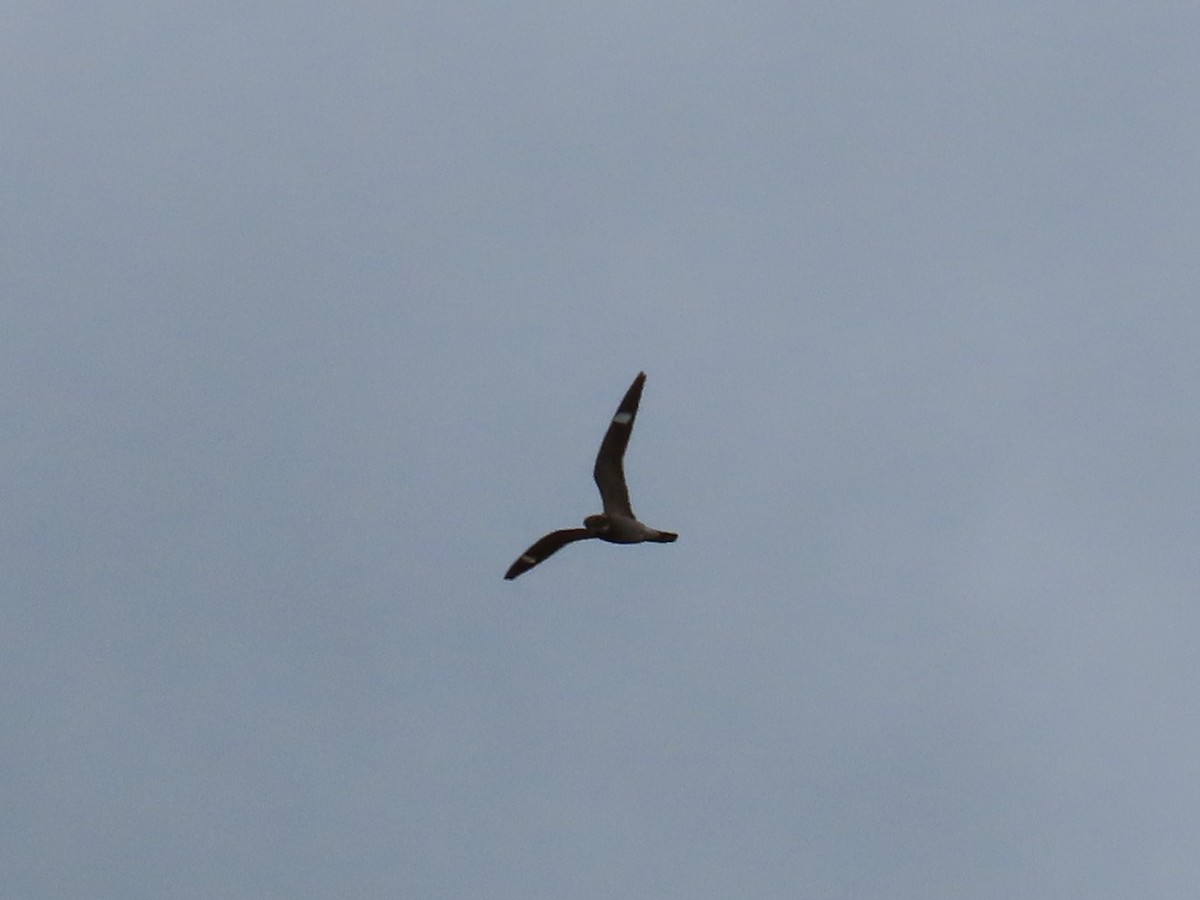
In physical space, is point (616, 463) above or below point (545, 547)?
above

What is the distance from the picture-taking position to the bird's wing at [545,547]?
260 ft

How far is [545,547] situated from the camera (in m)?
79.8

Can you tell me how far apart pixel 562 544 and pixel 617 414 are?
14.3ft

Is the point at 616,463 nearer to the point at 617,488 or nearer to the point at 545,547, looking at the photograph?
the point at 617,488

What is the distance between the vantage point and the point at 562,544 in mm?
79812

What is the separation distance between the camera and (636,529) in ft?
258

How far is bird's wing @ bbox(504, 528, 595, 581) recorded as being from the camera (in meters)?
79.2

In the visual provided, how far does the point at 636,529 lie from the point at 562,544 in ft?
8.01

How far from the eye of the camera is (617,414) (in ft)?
257

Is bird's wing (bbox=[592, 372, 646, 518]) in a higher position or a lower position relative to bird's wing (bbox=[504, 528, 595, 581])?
higher

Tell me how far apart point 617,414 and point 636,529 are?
338cm

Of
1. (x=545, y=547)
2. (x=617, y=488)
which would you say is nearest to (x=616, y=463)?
(x=617, y=488)

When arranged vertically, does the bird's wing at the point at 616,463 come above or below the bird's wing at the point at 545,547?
above
